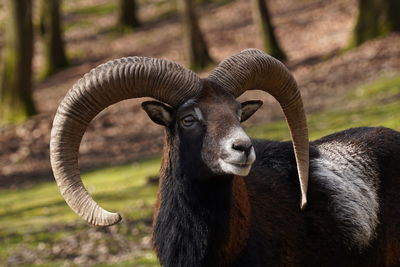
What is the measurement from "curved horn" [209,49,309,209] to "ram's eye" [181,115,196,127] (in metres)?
0.53

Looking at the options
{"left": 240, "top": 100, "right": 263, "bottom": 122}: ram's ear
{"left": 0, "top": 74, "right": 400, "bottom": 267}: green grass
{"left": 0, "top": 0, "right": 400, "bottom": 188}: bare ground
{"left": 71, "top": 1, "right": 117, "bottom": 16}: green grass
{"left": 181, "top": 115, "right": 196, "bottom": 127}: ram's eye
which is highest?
{"left": 71, "top": 1, "right": 117, "bottom": 16}: green grass

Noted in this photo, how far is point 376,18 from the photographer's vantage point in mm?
30234

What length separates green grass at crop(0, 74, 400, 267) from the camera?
17.5 metres

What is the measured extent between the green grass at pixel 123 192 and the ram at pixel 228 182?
558cm

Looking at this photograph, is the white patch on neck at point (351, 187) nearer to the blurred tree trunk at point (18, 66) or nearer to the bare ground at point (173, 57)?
the bare ground at point (173, 57)

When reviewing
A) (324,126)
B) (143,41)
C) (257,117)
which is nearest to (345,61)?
(257,117)

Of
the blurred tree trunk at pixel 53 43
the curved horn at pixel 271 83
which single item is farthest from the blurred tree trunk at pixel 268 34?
the curved horn at pixel 271 83

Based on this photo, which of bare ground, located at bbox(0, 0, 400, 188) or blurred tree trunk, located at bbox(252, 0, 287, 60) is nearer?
bare ground, located at bbox(0, 0, 400, 188)

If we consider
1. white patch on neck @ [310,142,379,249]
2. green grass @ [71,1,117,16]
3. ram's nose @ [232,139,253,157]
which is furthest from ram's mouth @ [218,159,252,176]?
green grass @ [71,1,117,16]

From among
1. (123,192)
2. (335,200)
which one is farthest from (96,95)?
(123,192)

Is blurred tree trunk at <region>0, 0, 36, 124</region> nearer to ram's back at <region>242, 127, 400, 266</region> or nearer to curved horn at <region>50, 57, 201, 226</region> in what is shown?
ram's back at <region>242, 127, 400, 266</region>

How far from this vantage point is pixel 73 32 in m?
50.0

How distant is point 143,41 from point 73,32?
776 cm

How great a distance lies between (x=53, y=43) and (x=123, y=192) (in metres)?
22.4
